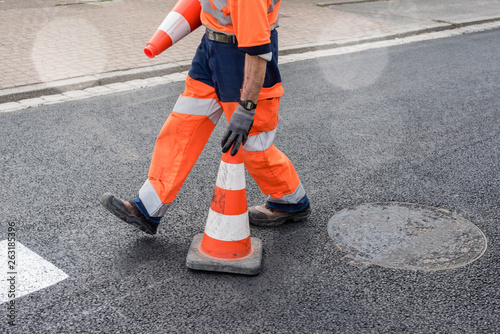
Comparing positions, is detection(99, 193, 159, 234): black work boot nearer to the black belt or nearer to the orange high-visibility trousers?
A: the orange high-visibility trousers

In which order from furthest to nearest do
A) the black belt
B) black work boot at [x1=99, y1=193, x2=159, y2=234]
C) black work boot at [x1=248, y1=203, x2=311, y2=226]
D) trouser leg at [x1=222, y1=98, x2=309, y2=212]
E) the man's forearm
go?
black work boot at [x1=248, y1=203, x2=311, y2=226]
black work boot at [x1=99, y1=193, x2=159, y2=234]
trouser leg at [x1=222, y1=98, x2=309, y2=212]
the black belt
the man's forearm

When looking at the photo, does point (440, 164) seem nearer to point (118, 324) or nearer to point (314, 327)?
point (314, 327)

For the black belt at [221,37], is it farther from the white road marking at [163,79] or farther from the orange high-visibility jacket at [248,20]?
the white road marking at [163,79]

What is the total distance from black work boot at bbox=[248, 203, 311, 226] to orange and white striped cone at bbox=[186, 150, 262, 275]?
0.43m

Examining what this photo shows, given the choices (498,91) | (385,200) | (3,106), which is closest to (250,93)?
(385,200)

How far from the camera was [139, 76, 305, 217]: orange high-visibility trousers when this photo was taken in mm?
3182

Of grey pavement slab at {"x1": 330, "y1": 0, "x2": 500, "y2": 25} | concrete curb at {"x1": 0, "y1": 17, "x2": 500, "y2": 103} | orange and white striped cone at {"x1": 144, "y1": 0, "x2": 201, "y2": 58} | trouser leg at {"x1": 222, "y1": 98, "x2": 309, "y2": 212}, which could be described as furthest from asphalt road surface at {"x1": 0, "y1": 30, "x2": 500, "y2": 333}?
grey pavement slab at {"x1": 330, "y1": 0, "x2": 500, "y2": 25}

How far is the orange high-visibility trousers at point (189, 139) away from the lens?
125 inches

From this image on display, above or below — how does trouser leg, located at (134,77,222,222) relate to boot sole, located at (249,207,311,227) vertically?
above

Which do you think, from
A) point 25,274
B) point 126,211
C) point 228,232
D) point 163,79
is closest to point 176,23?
point 126,211

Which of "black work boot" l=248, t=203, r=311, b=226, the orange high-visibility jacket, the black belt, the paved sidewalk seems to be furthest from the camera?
the paved sidewalk

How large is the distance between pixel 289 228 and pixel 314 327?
104 centimetres

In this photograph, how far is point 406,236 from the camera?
345 centimetres

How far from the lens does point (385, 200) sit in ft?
13.0
